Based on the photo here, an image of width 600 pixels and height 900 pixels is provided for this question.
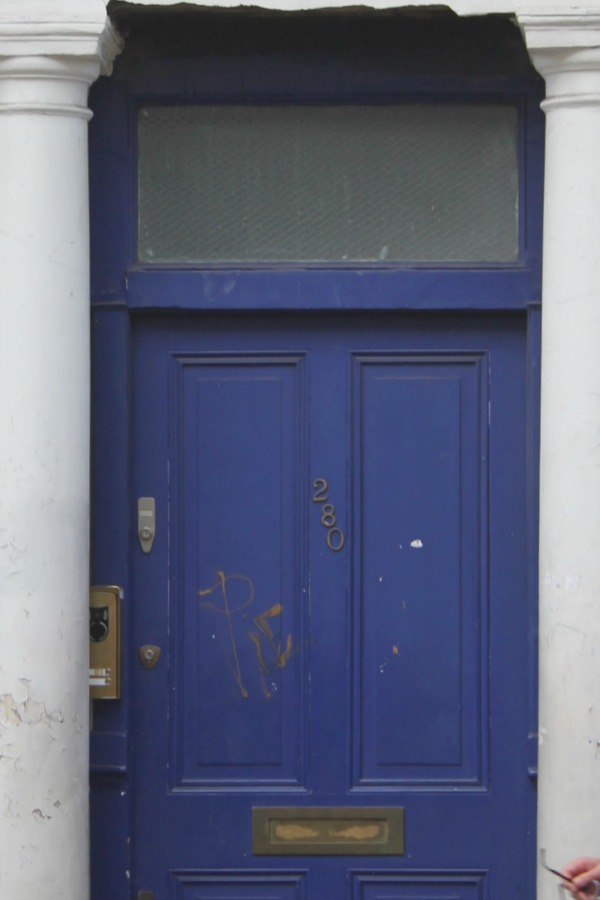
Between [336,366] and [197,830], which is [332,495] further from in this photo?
[197,830]

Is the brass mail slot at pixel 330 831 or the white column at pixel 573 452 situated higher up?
the white column at pixel 573 452

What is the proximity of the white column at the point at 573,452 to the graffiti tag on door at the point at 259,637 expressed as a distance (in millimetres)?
960

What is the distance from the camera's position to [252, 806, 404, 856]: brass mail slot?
5359 millimetres

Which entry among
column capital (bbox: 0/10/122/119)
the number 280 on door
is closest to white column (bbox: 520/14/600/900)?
the number 280 on door

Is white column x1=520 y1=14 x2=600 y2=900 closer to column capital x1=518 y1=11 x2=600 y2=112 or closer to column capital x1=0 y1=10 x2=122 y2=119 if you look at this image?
column capital x1=518 y1=11 x2=600 y2=112

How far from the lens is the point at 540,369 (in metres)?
5.29

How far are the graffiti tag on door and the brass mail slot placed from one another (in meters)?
0.43

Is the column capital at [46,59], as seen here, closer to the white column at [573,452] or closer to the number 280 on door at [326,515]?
the white column at [573,452]

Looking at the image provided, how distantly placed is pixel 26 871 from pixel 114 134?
8.22 ft

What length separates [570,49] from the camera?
4.95 metres

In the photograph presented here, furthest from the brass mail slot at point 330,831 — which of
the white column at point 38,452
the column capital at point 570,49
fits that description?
the column capital at point 570,49

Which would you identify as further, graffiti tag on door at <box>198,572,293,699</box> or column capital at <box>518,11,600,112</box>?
graffiti tag on door at <box>198,572,293,699</box>

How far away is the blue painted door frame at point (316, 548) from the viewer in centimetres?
535

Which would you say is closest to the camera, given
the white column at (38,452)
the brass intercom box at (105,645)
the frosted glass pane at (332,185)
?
the white column at (38,452)
